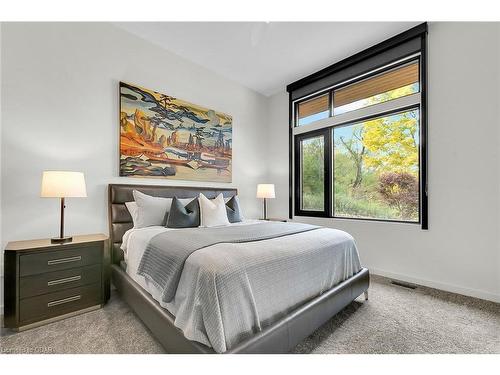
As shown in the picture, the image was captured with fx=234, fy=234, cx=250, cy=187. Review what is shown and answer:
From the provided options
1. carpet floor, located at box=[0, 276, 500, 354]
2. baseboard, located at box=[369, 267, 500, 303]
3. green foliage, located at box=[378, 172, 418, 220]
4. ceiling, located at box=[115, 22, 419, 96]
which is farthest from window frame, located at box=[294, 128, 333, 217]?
carpet floor, located at box=[0, 276, 500, 354]

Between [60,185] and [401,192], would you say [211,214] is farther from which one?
[401,192]

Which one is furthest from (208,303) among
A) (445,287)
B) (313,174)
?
(313,174)

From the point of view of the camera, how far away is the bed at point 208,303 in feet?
4.06

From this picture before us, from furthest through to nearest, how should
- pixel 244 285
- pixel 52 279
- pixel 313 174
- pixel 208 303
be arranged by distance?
pixel 313 174 → pixel 52 279 → pixel 244 285 → pixel 208 303

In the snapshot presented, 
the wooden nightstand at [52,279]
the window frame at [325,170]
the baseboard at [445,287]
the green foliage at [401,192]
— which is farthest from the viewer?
the window frame at [325,170]

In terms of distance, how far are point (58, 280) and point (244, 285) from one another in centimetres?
172

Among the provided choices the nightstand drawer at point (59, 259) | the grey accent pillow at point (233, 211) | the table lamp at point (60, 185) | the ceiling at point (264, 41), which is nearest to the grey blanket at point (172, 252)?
the nightstand drawer at point (59, 259)

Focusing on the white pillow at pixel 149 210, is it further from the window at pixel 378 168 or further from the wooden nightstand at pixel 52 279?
the window at pixel 378 168

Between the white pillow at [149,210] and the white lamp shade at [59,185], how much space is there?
0.60 metres

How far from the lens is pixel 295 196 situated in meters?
4.21

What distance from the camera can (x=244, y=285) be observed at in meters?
1.30
